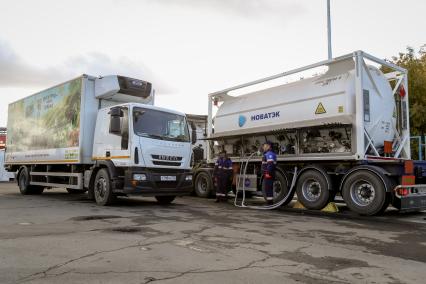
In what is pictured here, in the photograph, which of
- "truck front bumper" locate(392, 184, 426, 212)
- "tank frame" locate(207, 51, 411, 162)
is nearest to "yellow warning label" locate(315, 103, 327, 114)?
"tank frame" locate(207, 51, 411, 162)

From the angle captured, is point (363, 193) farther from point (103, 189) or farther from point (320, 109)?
point (103, 189)

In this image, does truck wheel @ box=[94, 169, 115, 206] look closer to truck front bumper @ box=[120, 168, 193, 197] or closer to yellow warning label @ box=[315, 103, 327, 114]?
truck front bumper @ box=[120, 168, 193, 197]

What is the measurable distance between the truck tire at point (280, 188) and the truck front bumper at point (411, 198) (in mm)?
2611

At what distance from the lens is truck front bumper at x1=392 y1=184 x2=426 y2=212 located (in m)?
8.63

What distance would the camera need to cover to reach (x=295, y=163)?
10.8 m

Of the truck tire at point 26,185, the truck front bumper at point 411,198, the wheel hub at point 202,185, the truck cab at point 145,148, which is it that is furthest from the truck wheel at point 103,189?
the truck front bumper at point 411,198

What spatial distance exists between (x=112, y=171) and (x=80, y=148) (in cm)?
165

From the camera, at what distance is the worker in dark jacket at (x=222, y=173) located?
12252 mm

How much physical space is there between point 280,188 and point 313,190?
3.46 ft

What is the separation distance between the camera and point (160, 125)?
10.8 meters

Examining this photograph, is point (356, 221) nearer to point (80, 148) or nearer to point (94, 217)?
point (94, 217)

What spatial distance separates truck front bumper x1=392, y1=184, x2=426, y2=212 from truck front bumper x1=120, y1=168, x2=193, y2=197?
4978mm

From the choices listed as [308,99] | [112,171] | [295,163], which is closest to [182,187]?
[112,171]

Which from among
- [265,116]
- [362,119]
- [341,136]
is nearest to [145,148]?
[265,116]
